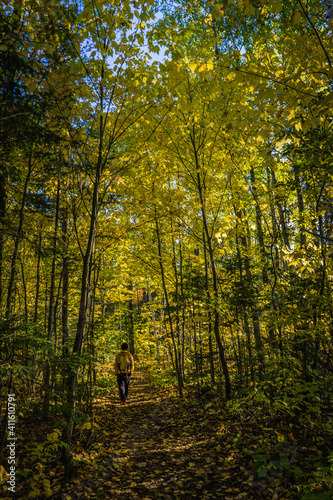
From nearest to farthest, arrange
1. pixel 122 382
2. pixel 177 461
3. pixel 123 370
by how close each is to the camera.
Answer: pixel 177 461 < pixel 123 370 < pixel 122 382

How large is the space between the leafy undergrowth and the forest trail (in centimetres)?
1

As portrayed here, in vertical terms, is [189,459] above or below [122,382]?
below

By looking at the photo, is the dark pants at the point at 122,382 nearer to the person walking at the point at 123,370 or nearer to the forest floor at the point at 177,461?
the person walking at the point at 123,370

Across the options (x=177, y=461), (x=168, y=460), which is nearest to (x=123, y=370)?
(x=168, y=460)

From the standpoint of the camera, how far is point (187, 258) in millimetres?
7562

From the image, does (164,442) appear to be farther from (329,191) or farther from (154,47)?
(154,47)

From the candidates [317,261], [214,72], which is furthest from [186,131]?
[317,261]

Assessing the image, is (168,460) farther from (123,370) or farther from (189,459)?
(123,370)

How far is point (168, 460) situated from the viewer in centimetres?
368

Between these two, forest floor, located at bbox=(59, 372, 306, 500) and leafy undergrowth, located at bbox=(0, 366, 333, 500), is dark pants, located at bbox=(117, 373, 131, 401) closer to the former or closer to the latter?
forest floor, located at bbox=(59, 372, 306, 500)

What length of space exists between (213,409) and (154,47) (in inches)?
243

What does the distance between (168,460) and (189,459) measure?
0.99ft

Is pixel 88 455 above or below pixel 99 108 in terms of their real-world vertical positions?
below

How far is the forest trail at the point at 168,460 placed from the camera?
9.46 feet
